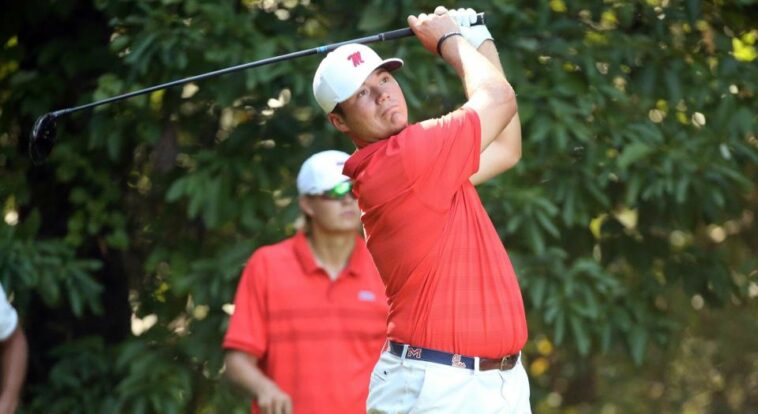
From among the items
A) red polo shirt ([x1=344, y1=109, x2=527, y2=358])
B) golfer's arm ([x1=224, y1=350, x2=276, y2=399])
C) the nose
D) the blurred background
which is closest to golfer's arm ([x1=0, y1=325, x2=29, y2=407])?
the blurred background

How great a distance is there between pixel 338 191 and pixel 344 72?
135 cm

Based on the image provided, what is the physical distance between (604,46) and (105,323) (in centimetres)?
269

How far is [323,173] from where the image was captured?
5227 millimetres

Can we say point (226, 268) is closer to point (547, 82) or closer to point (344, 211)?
point (344, 211)

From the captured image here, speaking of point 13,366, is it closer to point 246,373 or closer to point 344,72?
point 246,373

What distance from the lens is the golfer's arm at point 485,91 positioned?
12.3ft

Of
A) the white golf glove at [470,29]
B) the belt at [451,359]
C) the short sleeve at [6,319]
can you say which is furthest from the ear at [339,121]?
the short sleeve at [6,319]

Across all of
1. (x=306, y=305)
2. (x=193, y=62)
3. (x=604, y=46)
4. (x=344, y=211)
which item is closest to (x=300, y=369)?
(x=306, y=305)

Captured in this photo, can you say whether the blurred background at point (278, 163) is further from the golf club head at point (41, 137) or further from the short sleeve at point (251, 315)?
the golf club head at point (41, 137)

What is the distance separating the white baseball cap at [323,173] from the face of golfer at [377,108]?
4.24ft

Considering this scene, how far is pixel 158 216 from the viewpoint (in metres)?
6.43

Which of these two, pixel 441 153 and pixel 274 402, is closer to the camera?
pixel 441 153

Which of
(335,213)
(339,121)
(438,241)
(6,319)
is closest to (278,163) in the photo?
(335,213)

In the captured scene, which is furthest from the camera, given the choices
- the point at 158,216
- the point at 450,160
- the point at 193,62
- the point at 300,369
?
the point at 158,216
